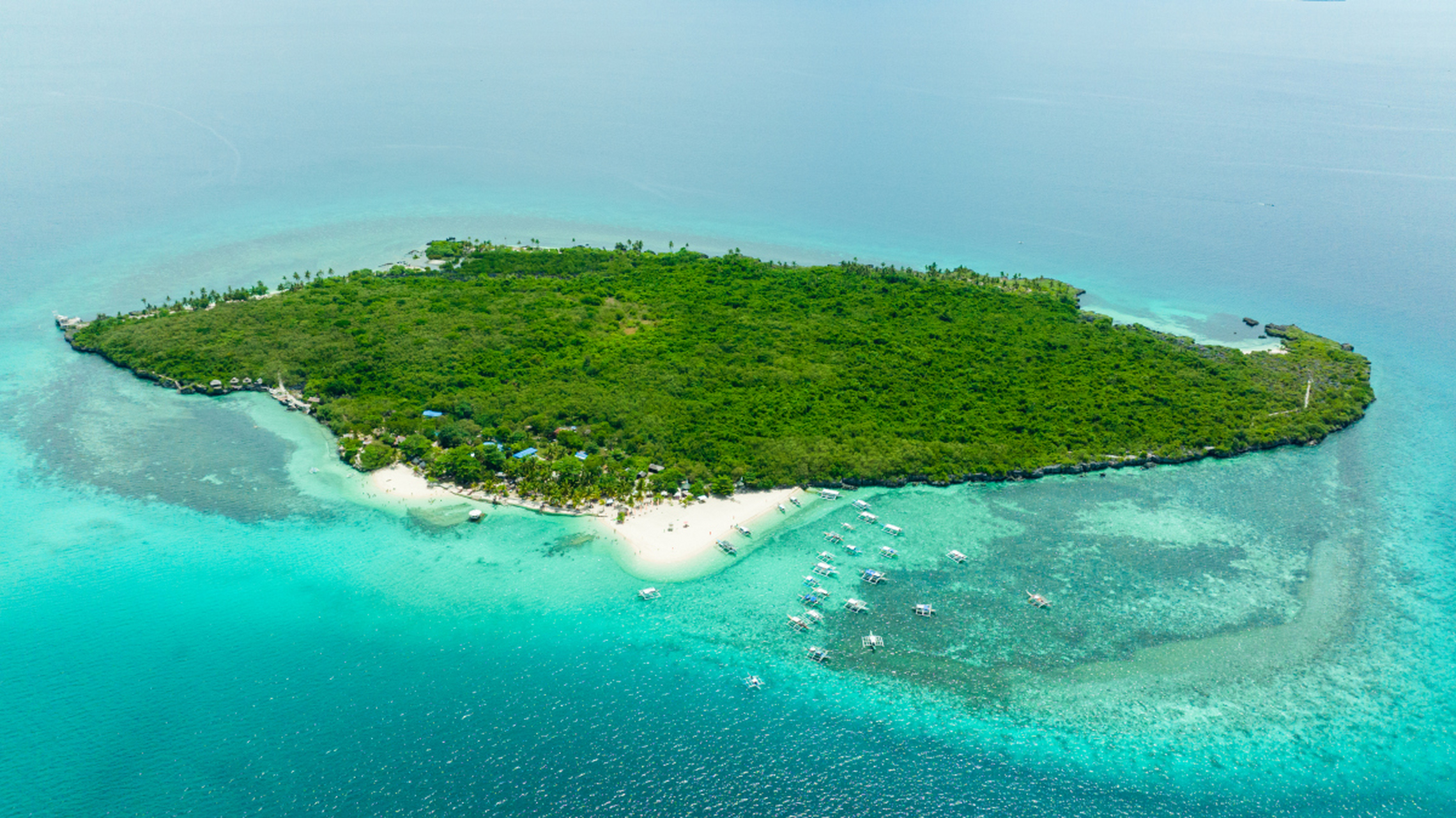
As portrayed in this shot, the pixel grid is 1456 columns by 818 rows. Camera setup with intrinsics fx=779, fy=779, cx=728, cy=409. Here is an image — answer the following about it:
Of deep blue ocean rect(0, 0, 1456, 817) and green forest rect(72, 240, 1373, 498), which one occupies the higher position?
green forest rect(72, 240, 1373, 498)

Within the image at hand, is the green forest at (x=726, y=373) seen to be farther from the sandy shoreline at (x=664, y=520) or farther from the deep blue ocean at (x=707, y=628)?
the deep blue ocean at (x=707, y=628)

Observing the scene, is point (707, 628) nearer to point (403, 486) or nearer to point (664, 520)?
point (664, 520)

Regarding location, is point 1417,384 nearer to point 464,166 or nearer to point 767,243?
point 767,243

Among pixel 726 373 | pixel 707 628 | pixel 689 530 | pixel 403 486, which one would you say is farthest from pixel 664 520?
pixel 403 486

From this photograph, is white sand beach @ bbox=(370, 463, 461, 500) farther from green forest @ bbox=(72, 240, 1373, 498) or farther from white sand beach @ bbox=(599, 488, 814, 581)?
white sand beach @ bbox=(599, 488, 814, 581)

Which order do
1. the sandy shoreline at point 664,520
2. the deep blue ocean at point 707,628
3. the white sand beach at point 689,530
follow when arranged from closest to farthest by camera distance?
the deep blue ocean at point 707,628
the white sand beach at point 689,530
the sandy shoreline at point 664,520

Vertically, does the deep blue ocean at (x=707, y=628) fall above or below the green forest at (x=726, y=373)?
below

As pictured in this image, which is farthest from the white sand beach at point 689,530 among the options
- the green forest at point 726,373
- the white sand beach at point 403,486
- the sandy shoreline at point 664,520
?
the white sand beach at point 403,486

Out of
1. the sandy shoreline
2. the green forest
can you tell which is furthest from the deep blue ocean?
the green forest
